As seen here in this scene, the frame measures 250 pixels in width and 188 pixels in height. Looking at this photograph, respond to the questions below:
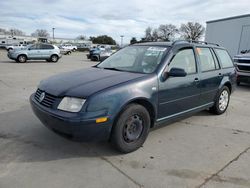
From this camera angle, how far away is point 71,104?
2578mm

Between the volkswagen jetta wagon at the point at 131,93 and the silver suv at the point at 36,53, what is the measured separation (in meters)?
14.5

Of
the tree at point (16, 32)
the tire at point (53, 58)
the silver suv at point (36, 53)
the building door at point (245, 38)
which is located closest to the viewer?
the building door at point (245, 38)

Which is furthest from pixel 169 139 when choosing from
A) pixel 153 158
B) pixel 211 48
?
pixel 211 48

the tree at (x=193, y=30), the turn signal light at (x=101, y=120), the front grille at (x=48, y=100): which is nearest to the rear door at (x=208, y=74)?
the turn signal light at (x=101, y=120)

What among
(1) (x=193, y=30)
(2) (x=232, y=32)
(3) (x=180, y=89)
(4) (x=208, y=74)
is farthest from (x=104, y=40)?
(3) (x=180, y=89)

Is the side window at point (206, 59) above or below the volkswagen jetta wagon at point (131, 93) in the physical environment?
above

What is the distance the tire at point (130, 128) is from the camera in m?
2.78

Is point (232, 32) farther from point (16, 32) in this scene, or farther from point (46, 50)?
point (16, 32)

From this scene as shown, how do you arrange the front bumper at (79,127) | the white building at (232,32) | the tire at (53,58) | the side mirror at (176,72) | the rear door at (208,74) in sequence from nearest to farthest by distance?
the front bumper at (79,127), the side mirror at (176,72), the rear door at (208,74), the white building at (232,32), the tire at (53,58)

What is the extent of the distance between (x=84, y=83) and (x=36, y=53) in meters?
15.7

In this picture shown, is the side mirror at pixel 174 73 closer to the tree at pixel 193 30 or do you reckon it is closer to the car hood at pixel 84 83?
the car hood at pixel 84 83

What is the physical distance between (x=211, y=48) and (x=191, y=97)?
4.70 feet

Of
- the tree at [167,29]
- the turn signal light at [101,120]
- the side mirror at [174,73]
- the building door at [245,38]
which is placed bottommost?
the turn signal light at [101,120]

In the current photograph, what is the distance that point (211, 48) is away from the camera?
448cm
